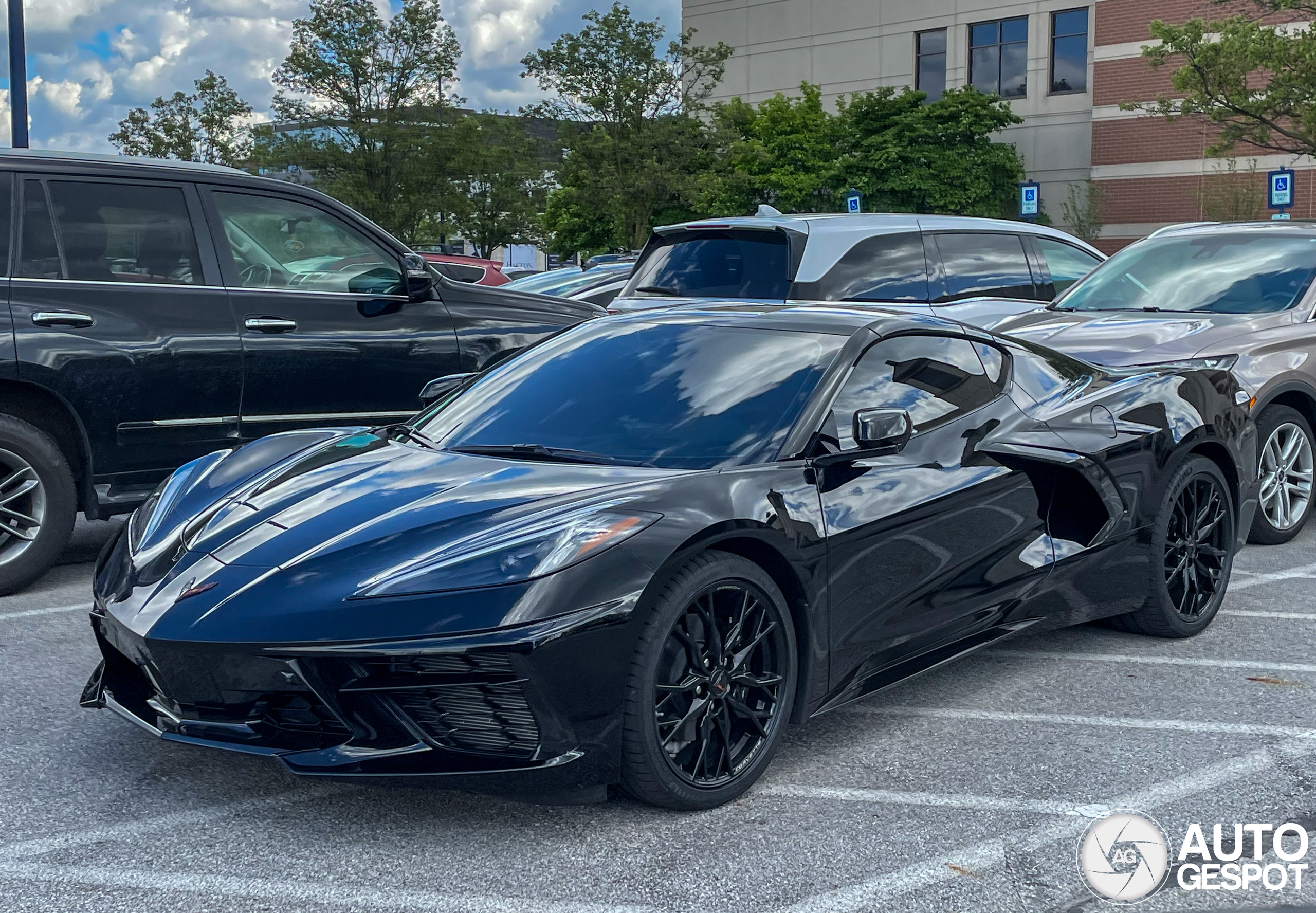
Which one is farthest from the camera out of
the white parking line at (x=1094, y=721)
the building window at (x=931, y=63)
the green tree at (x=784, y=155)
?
the building window at (x=931, y=63)

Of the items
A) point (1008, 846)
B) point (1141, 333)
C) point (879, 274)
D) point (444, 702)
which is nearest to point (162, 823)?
point (444, 702)

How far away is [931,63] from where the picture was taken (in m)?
45.1

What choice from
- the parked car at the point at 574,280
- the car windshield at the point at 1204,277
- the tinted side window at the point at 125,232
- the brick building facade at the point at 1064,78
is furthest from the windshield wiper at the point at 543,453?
the brick building facade at the point at 1064,78

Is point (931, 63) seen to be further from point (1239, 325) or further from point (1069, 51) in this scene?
point (1239, 325)

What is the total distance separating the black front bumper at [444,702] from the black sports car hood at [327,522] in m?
0.14

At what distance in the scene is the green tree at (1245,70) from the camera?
2338 cm

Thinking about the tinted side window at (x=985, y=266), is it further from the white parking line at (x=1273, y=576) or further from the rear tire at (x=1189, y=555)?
the rear tire at (x=1189, y=555)

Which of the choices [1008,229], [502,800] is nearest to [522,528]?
[502,800]

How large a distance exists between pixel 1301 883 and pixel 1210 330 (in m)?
4.80

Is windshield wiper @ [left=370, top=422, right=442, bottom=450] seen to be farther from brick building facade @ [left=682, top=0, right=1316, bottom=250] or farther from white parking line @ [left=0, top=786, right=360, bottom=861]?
brick building facade @ [left=682, top=0, right=1316, bottom=250]

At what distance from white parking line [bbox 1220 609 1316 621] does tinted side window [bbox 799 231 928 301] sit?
3256mm

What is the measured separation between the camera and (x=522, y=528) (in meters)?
3.58

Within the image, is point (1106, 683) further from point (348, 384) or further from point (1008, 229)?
point (1008, 229)

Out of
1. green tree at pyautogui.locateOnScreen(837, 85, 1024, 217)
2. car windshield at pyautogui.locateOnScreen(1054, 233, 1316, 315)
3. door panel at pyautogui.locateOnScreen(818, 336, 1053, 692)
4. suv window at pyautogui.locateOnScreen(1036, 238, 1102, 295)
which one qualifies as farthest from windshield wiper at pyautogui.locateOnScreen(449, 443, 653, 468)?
green tree at pyautogui.locateOnScreen(837, 85, 1024, 217)
